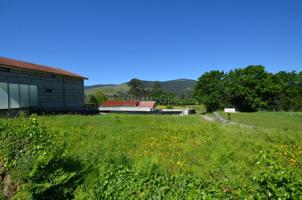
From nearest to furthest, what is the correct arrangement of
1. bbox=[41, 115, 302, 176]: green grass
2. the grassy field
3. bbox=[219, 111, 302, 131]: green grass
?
the grassy field < bbox=[41, 115, 302, 176]: green grass < bbox=[219, 111, 302, 131]: green grass

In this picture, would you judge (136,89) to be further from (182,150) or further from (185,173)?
(185,173)

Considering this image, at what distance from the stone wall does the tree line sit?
112 feet

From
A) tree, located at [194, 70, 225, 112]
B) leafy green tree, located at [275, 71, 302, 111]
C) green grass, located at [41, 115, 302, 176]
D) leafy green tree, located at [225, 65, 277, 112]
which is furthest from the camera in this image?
leafy green tree, located at [275, 71, 302, 111]

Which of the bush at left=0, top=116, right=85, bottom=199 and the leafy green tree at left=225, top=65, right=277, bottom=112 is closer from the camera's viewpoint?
the bush at left=0, top=116, right=85, bottom=199

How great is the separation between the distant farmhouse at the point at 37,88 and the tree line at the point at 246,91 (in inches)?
1376

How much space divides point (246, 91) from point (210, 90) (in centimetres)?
910

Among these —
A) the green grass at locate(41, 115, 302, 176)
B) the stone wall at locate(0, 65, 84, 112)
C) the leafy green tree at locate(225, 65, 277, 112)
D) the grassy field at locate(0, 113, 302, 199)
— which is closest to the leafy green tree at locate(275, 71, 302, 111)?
the leafy green tree at locate(225, 65, 277, 112)

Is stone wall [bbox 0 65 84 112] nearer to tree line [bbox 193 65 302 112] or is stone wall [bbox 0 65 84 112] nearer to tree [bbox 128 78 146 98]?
tree line [bbox 193 65 302 112]

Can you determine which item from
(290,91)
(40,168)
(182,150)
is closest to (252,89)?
(290,91)

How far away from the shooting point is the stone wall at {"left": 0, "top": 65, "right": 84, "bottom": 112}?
80.7 ft

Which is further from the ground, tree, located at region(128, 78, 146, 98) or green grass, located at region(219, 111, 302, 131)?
tree, located at region(128, 78, 146, 98)

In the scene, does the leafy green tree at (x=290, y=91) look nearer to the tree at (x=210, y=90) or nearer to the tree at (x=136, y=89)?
the tree at (x=210, y=90)

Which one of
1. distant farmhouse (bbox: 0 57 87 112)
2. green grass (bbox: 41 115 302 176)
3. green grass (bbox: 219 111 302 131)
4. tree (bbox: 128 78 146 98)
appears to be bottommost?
green grass (bbox: 219 111 302 131)

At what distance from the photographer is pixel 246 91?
55.2 meters
